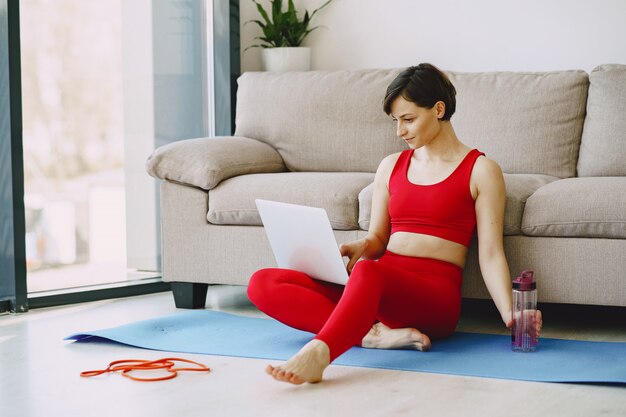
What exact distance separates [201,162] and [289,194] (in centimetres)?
38

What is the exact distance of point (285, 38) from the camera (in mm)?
4398

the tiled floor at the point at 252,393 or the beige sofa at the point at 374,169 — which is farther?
the beige sofa at the point at 374,169

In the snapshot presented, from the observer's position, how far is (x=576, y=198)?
275cm

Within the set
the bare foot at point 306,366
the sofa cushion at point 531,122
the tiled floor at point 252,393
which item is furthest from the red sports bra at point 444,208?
the sofa cushion at point 531,122

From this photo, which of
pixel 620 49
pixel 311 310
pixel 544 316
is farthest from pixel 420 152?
pixel 620 49

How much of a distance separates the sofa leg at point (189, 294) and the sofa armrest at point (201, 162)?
384mm

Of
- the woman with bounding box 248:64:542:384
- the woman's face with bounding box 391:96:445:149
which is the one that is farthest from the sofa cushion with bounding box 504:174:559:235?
the woman's face with bounding box 391:96:445:149

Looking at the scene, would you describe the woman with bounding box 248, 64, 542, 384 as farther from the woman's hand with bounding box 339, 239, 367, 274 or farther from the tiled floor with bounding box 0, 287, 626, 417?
the tiled floor with bounding box 0, 287, 626, 417

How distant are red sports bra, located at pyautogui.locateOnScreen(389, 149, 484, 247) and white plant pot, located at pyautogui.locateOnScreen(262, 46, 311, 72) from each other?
170 centimetres

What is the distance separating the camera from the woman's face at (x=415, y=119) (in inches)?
104

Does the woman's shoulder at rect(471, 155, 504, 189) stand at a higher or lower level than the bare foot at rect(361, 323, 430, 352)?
higher

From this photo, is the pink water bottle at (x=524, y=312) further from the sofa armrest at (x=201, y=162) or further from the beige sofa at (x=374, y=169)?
the sofa armrest at (x=201, y=162)

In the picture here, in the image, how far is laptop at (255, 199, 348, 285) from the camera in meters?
2.55

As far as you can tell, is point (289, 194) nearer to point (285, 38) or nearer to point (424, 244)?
point (424, 244)
